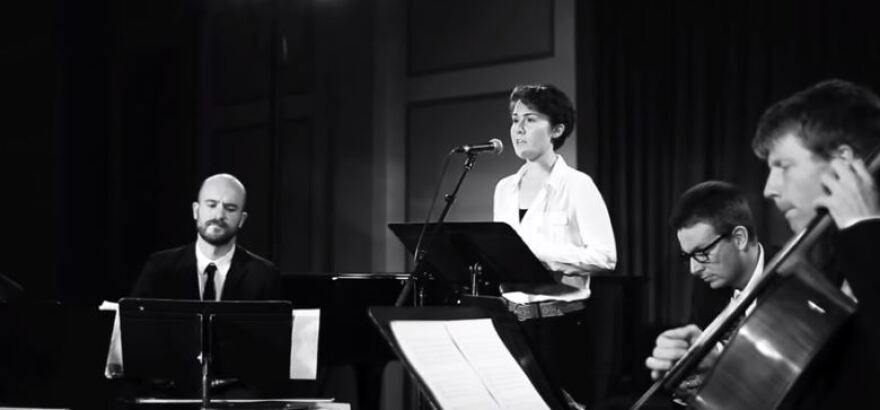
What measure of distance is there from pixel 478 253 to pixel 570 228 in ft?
1.59

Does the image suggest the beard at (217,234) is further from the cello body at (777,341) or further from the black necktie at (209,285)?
the cello body at (777,341)

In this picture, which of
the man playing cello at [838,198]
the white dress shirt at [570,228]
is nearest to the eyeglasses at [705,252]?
the white dress shirt at [570,228]

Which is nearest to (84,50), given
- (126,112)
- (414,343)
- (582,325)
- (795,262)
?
(126,112)

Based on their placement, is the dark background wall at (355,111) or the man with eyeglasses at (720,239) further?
the dark background wall at (355,111)

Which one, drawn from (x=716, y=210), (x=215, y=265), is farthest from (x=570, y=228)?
(x=215, y=265)

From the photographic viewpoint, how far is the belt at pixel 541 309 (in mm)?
3316

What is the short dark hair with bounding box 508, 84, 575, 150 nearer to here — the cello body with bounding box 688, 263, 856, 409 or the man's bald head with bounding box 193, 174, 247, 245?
the man's bald head with bounding box 193, 174, 247, 245

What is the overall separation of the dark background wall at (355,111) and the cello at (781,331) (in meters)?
3.20

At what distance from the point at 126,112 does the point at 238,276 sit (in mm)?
2135

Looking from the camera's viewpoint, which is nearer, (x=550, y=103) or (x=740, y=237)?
(x=740, y=237)

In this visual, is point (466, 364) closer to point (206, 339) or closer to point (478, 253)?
point (478, 253)

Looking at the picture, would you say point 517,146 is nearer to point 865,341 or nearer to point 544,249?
point 544,249

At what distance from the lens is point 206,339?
3.15m

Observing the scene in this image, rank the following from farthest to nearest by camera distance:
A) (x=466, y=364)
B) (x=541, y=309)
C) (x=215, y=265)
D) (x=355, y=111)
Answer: (x=355, y=111) < (x=215, y=265) < (x=541, y=309) < (x=466, y=364)
